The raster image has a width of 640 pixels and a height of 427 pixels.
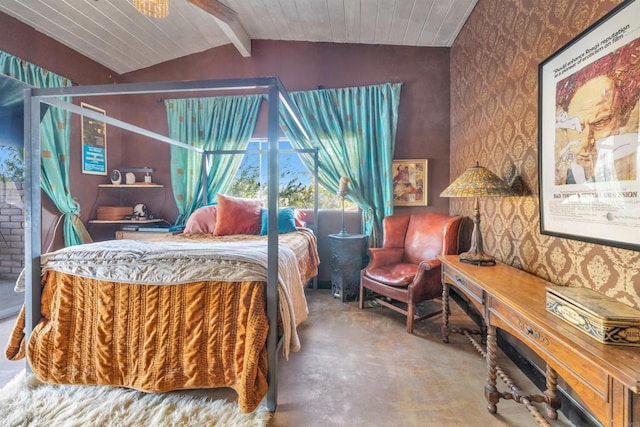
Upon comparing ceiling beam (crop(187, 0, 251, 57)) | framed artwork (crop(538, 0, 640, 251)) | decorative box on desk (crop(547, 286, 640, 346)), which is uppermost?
ceiling beam (crop(187, 0, 251, 57))

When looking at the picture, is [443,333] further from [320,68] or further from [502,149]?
[320,68]

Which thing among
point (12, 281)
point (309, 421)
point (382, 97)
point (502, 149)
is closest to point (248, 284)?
point (309, 421)

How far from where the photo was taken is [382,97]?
11.3ft

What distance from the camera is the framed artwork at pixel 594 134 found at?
3.77 feet

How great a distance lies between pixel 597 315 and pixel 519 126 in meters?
1.47

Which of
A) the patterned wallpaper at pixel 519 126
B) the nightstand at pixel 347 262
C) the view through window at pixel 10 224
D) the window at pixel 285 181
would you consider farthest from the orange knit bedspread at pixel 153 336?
the window at pixel 285 181

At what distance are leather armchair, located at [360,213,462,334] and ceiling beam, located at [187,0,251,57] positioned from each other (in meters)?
2.57

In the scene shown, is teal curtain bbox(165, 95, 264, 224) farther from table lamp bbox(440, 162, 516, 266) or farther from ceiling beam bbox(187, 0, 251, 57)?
table lamp bbox(440, 162, 516, 266)

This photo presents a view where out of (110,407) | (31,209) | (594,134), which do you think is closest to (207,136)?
(31,209)

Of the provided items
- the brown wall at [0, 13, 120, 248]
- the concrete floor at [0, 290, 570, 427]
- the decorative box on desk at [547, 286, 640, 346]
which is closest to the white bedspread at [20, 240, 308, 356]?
the concrete floor at [0, 290, 570, 427]

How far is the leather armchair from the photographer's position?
2.43 metres

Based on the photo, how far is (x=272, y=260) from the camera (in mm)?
1499

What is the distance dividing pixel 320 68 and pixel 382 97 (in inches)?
33.1

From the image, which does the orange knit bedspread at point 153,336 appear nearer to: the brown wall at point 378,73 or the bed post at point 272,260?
the bed post at point 272,260
